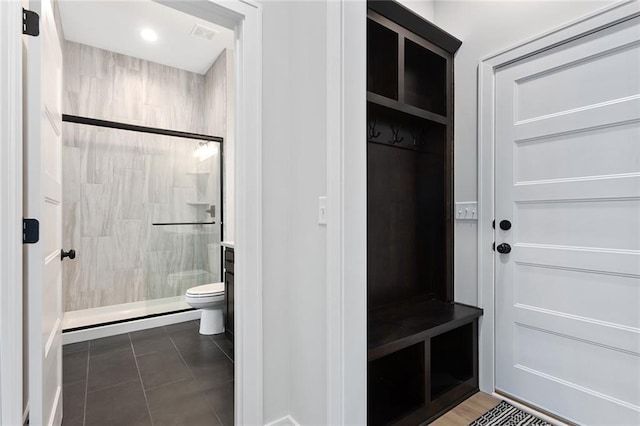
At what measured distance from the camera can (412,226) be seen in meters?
2.38

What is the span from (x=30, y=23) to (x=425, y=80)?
2.25 m

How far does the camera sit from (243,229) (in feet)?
5.19

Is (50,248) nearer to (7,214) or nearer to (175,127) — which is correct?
(7,214)

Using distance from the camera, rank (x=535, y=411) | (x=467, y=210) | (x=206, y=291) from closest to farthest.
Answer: (x=535, y=411)
(x=467, y=210)
(x=206, y=291)

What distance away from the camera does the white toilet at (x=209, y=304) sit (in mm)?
2959

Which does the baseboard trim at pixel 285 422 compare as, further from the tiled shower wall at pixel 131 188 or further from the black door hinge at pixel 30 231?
the tiled shower wall at pixel 131 188

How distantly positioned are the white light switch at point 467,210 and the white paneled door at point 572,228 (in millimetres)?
137

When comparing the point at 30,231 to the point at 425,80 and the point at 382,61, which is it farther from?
the point at 425,80

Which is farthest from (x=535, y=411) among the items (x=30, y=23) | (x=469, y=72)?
(x=30, y=23)

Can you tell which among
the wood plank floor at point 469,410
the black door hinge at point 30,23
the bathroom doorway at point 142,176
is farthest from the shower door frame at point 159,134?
the wood plank floor at point 469,410

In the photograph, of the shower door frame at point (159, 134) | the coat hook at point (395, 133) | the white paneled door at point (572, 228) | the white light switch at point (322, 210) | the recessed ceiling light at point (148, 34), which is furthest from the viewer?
the recessed ceiling light at point (148, 34)

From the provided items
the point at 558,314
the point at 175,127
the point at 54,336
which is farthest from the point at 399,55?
the point at 175,127

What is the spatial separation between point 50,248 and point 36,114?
0.60m

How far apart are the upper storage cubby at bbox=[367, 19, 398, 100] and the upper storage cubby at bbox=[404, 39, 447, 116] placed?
0.24m
